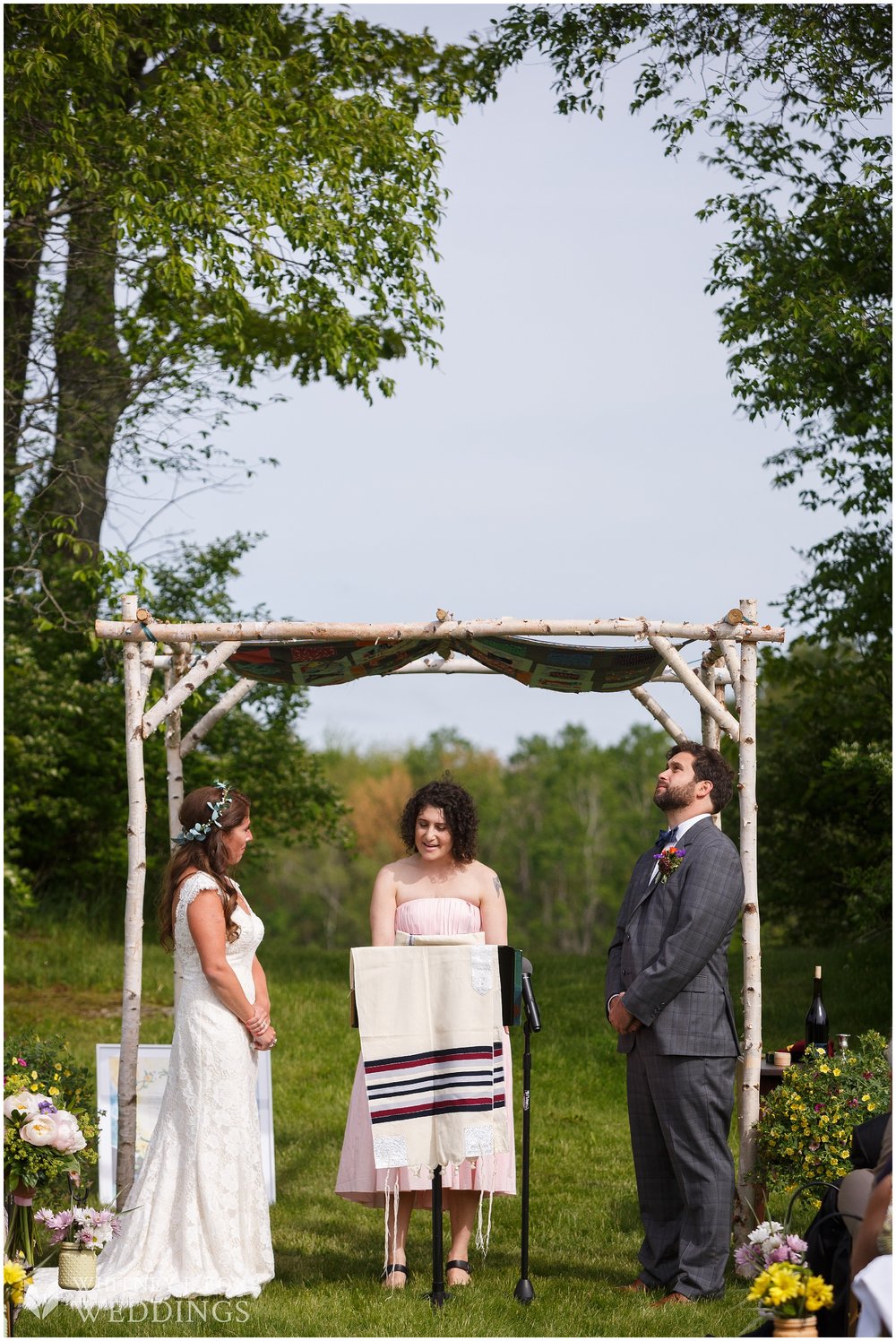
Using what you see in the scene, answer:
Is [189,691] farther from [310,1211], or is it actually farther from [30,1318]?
[310,1211]

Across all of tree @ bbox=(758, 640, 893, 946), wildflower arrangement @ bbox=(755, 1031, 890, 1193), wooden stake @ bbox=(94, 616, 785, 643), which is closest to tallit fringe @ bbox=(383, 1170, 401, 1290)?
wildflower arrangement @ bbox=(755, 1031, 890, 1193)

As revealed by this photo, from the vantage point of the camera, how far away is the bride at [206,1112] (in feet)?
17.9

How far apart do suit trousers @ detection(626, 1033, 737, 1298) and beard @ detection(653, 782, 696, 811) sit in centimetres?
93

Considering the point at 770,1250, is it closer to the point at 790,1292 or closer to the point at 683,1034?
the point at 790,1292

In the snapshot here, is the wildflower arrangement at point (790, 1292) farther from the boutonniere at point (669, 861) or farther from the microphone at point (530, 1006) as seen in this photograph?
the boutonniere at point (669, 861)

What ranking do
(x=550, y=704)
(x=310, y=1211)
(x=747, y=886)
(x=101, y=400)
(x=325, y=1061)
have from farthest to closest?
(x=550, y=704), (x=101, y=400), (x=325, y=1061), (x=310, y=1211), (x=747, y=886)

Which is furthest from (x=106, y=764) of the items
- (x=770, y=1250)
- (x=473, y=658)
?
(x=770, y=1250)

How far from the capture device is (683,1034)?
559 cm

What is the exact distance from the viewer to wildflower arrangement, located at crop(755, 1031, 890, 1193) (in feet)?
18.6

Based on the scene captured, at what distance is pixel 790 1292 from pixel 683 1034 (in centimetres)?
181

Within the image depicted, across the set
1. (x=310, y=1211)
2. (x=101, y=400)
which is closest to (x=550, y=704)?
(x=101, y=400)

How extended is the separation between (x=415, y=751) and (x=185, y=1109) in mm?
51218

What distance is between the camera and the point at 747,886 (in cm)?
601

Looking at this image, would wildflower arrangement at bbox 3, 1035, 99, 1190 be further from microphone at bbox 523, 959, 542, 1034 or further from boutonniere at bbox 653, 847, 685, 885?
boutonniere at bbox 653, 847, 685, 885
